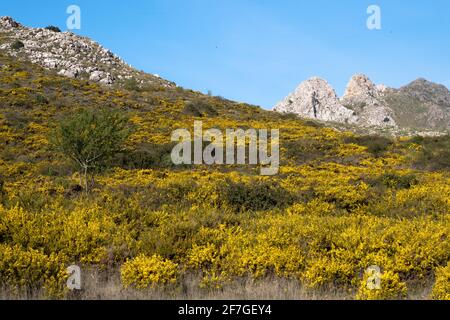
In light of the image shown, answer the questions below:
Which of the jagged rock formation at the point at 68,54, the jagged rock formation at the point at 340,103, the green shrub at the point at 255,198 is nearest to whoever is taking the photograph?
the green shrub at the point at 255,198

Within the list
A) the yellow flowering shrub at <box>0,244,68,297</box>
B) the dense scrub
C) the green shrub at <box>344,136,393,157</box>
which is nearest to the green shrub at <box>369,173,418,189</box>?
the dense scrub

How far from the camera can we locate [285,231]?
28.4 ft

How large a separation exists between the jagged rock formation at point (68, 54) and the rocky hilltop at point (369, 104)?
76.8 meters

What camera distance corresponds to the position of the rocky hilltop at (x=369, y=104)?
13088cm

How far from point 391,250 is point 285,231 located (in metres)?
2.13

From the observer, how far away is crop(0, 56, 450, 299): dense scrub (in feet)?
20.7

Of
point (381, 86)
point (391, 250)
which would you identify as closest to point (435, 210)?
point (391, 250)

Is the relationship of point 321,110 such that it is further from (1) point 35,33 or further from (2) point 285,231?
(2) point 285,231

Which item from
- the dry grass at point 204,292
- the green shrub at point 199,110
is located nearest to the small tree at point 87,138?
the dry grass at point 204,292

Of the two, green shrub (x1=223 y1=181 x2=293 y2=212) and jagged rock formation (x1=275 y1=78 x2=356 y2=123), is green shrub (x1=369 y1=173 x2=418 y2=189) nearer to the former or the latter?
green shrub (x1=223 y1=181 x2=293 y2=212)

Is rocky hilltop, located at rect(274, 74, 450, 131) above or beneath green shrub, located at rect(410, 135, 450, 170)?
above

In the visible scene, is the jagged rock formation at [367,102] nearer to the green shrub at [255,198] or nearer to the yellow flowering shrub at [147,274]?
the green shrub at [255,198]

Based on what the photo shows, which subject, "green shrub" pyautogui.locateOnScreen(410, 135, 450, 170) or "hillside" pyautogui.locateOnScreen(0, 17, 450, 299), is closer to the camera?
"hillside" pyautogui.locateOnScreen(0, 17, 450, 299)
